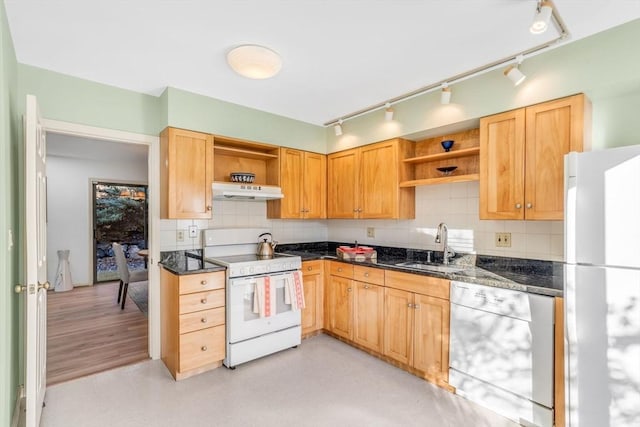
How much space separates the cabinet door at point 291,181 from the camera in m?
3.58

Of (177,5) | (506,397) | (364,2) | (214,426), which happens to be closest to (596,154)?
(364,2)

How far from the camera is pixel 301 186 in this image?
12.2ft

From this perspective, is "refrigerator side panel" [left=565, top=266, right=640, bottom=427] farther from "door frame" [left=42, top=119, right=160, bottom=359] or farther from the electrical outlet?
"door frame" [left=42, top=119, right=160, bottom=359]

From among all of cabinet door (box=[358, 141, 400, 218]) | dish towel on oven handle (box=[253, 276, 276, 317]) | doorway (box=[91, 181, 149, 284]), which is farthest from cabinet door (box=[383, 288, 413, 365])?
doorway (box=[91, 181, 149, 284])

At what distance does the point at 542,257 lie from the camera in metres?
2.43

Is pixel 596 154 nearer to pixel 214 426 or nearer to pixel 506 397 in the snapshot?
pixel 506 397

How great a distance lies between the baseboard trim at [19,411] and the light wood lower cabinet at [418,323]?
2641 millimetres

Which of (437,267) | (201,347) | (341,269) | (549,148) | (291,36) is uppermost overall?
(291,36)

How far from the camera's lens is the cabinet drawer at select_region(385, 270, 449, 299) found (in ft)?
7.98

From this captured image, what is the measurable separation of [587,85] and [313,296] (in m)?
2.86

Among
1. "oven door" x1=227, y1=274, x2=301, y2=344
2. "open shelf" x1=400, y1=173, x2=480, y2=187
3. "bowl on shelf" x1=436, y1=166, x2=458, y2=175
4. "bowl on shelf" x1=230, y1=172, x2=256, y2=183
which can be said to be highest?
"bowl on shelf" x1=436, y1=166, x2=458, y2=175

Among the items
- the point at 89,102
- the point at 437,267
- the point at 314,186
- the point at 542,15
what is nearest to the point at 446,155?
the point at 437,267

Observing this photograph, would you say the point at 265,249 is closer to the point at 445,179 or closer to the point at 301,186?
the point at 301,186

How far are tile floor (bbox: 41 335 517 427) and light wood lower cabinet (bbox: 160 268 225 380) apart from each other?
134 mm
